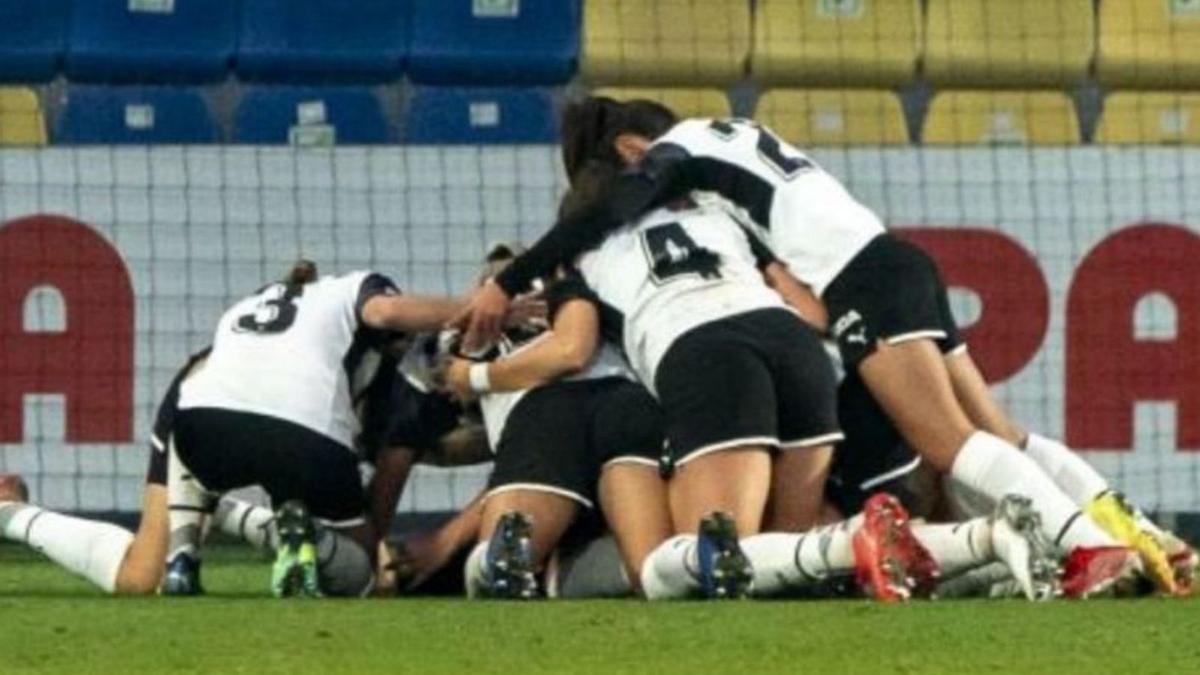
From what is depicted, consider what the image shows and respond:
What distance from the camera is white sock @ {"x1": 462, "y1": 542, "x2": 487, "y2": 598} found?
8.56 m

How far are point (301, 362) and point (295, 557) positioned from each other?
23.8 inches

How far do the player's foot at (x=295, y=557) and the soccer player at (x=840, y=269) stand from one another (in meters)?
0.62

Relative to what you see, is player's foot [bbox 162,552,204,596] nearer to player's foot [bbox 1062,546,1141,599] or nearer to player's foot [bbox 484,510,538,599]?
player's foot [bbox 484,510,538,599]

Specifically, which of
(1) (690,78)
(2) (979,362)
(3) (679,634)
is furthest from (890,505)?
(1) (690,78)

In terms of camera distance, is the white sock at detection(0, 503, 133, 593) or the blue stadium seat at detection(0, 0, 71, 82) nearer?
the white sock at detection(0, 503, 133, 593)

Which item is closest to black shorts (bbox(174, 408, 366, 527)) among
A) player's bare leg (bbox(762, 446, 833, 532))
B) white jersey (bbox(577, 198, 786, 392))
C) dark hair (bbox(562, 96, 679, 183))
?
white jersey (bbox(577, 198, 786, 392))

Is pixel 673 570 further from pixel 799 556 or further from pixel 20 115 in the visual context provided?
pixel 20 115

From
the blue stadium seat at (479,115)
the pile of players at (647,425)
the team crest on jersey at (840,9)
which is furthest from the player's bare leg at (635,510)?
the team crest on jersey at (840,9)

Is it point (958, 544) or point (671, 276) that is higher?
point (671, 276)

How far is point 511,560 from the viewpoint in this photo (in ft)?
27.7

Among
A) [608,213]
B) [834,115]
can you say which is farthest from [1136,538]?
[834,115]

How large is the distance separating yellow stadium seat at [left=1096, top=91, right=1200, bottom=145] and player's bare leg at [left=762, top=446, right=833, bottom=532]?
533 centimetres

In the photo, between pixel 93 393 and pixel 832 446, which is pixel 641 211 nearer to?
pixel 832 446

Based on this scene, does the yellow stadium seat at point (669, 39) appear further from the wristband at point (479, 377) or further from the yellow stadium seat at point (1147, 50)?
the wristband at point (479, 377)
